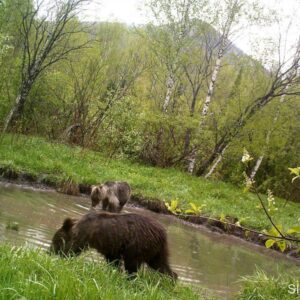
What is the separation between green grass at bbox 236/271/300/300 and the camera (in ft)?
21.7

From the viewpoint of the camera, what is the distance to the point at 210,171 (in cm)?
2208

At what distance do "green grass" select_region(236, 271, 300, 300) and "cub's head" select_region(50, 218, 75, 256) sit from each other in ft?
8.86

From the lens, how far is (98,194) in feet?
35.8

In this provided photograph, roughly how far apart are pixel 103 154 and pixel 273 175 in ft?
37.6

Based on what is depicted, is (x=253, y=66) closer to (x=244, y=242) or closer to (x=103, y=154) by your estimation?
(x=103, y=154)

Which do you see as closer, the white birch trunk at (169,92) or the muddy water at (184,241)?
the muddy water at (184,241)

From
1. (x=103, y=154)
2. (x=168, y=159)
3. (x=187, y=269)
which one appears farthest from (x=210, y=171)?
(x=187, y=269)

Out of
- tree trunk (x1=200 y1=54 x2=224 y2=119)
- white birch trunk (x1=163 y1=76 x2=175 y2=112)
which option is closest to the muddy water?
tree trunk (x1=200 y1=54 x2=224 y2=119)

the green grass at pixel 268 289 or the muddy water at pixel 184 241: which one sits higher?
the green grass at pixel 268 289

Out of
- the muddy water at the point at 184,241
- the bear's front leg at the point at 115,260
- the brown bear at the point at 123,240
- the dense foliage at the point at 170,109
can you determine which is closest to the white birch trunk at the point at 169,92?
the dense foliage at the point at 170,109

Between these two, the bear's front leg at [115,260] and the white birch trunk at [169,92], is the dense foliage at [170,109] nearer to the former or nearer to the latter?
the white birch trunk at [169,92]

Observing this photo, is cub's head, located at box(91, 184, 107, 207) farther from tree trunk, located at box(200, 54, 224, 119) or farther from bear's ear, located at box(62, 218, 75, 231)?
tree trunk, located at box(200, 54, 224, 119)

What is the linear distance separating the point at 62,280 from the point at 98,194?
6.97 metres

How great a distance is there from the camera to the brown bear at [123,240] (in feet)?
20.1
